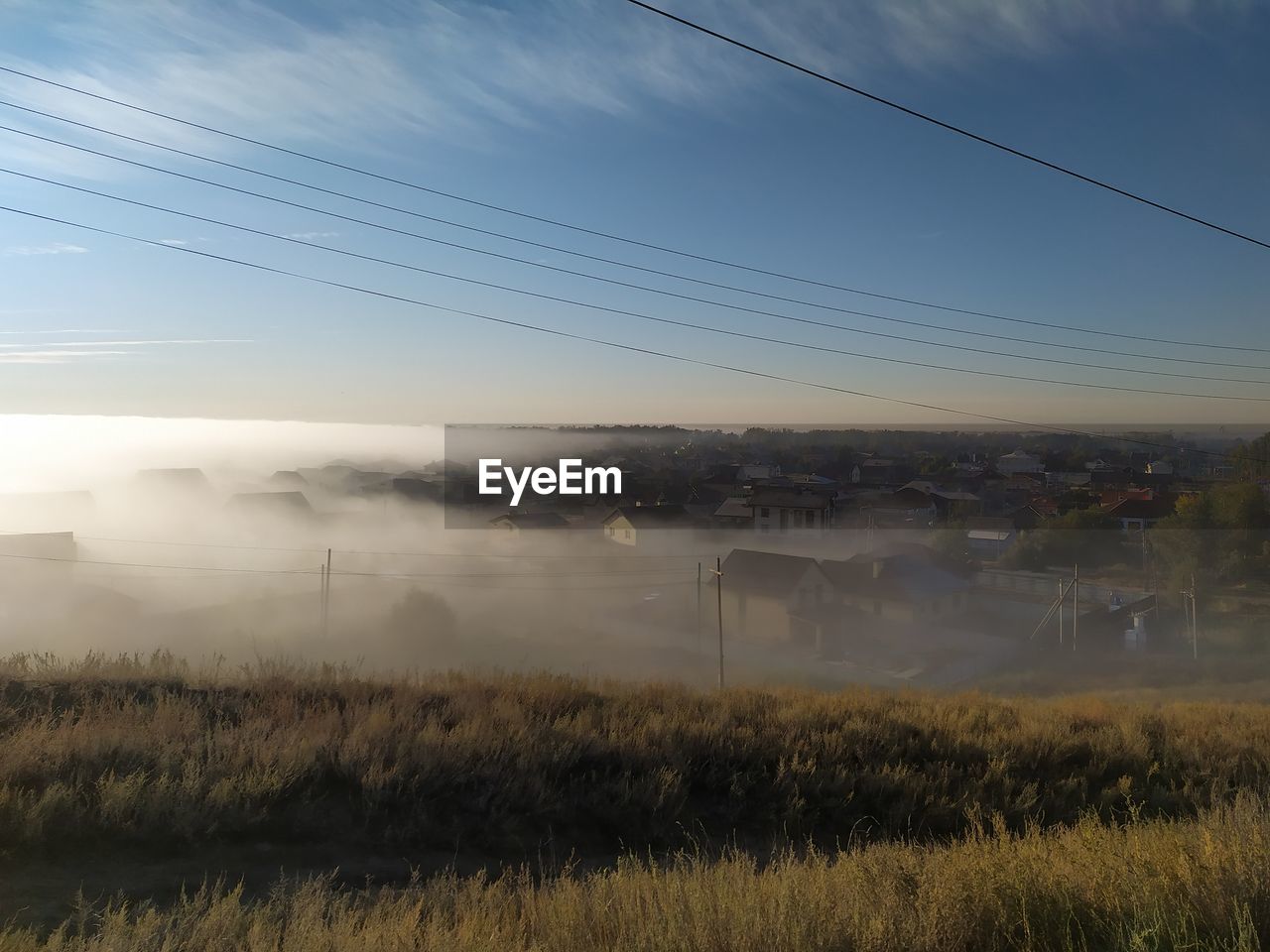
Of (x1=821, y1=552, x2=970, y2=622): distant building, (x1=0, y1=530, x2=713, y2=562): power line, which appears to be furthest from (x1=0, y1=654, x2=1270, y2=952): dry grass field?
(x1=0, y1=530, x2=713, y2=562): power line

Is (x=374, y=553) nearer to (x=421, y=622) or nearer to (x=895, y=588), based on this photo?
(x=421, y=622)

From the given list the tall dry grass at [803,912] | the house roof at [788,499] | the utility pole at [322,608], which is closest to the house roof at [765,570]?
the house roof at [788,499]

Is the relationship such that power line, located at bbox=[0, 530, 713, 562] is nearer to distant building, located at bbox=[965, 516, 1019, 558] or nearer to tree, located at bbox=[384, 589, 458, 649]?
tree, located at bbox=[384, 589, 458, 649]

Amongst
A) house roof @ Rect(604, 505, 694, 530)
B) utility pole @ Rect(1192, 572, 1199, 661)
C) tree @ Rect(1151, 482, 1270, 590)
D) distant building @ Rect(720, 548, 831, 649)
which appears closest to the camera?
distant building @ Rect(720, 548, 831, 649)

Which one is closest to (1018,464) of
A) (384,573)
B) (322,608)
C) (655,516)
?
(655,516)

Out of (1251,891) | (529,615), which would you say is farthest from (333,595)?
(1251,891)

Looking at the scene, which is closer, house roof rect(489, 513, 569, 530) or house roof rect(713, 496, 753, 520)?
house roof rect(713, 496, 753, 520)

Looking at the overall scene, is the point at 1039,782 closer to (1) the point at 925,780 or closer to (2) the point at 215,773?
(1) the point at 925,780
